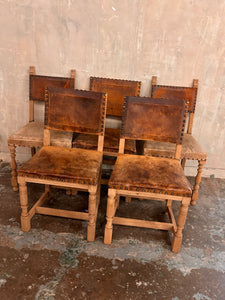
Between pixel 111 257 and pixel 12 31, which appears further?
pixel 12 31

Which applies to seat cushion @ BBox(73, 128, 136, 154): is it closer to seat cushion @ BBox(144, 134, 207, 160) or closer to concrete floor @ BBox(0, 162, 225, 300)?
seat cushion @ BBox(144, 134, 207, 160)

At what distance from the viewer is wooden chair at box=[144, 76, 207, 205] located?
2.48 metres

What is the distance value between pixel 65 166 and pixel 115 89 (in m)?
1.29

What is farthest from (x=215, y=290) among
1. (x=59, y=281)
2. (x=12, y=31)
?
(x=12, y=31)

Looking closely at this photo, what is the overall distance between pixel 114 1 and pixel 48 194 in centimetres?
213

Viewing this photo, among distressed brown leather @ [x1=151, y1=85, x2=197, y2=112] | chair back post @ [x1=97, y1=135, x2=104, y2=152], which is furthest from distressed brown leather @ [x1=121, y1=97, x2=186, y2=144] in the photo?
distressed brown leather @ [x1=151, y1=85, x2=197, y2=112]

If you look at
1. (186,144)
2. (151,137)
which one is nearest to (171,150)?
(186,144)

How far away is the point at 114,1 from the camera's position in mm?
2740

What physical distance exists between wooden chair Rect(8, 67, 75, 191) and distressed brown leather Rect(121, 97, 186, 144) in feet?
2.20

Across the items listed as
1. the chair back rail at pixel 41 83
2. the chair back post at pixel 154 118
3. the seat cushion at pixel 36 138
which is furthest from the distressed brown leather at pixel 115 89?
the chair back post at pixel 154 118

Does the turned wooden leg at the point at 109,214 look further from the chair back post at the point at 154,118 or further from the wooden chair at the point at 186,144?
the wooden chair at the point at 186,144

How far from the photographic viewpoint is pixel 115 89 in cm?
290

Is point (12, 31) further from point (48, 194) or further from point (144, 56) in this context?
point (48, 194)

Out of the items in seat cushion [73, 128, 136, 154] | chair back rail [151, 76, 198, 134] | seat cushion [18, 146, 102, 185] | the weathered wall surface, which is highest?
the weathered wall surface
